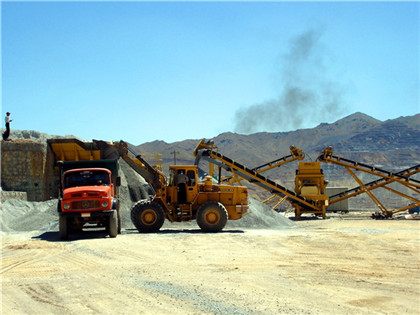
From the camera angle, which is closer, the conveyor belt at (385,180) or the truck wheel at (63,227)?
the truck wheel at (63,227)

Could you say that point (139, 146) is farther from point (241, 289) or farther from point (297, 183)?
point (241, 289)

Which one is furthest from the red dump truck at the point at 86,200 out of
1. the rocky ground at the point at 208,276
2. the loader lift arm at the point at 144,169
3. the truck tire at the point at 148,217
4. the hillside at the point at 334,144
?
the hillside at the point at 334,144

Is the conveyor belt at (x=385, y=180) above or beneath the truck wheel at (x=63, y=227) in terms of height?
above

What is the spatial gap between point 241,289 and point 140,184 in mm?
18717

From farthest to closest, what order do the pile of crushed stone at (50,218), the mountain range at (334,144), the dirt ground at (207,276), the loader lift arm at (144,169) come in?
the mountain range at (334,144) < the pile of crushed stone at (50,218) < the loader lift arm at (144,169) < the dirt ground at (207,276)

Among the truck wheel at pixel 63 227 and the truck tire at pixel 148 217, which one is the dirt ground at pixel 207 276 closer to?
the truck wheel at pixel 63 227

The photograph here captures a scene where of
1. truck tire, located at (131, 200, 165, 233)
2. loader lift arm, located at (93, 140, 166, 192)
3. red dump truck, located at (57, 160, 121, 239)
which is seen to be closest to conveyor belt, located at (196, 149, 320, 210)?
loader lift arm, located at (93, 140, 166, 192)

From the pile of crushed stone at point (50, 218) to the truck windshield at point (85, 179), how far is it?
3789 millimetres

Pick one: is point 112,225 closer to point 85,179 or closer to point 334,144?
point 85,179

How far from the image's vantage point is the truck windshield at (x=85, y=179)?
1627 centimetres

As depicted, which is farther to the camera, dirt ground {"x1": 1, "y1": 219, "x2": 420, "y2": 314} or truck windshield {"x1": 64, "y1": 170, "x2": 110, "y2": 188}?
truck windshield {"x1": 64, "y1": 170, "x2": 110, "y2": 188}

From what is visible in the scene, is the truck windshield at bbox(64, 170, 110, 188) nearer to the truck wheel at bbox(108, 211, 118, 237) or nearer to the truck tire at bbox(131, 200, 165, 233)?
the truck wheel at bbox(108, 211, 118, 237)

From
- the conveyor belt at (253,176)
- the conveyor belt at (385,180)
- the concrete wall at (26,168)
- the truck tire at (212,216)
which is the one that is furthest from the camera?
the conveyor belt at (385,180)

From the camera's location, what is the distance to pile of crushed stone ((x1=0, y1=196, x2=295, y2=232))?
20272 mm
